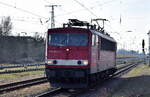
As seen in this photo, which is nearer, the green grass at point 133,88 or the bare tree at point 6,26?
the green grass at point 133,88

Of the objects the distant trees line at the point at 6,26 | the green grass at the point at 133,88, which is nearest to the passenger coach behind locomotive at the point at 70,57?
the green grass at the point at 133,88

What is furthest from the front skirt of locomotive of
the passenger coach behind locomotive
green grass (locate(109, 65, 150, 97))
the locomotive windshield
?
green grass (locate(109, 65, 150, 97))

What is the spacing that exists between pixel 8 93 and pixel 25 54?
66907 millimetres

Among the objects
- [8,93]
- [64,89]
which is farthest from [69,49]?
[8,93]

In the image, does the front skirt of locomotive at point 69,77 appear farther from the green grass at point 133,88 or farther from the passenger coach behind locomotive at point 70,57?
the green grass at point 133,88

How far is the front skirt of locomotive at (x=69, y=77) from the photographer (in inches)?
739

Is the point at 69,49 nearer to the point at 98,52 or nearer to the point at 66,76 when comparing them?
the point at 66,76

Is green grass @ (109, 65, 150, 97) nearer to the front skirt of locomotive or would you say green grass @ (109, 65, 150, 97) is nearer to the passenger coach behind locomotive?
the front skirt of locomotive

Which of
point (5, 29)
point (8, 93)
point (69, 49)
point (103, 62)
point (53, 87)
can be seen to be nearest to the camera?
point (8, 93)

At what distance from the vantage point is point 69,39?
19594 mm

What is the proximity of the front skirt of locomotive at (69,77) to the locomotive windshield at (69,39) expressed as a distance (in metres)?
1.46

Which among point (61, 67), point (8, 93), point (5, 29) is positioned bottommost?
point (8, 93)

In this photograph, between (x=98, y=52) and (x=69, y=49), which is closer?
(x=69, y=49)

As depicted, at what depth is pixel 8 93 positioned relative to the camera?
17969 millimetres
